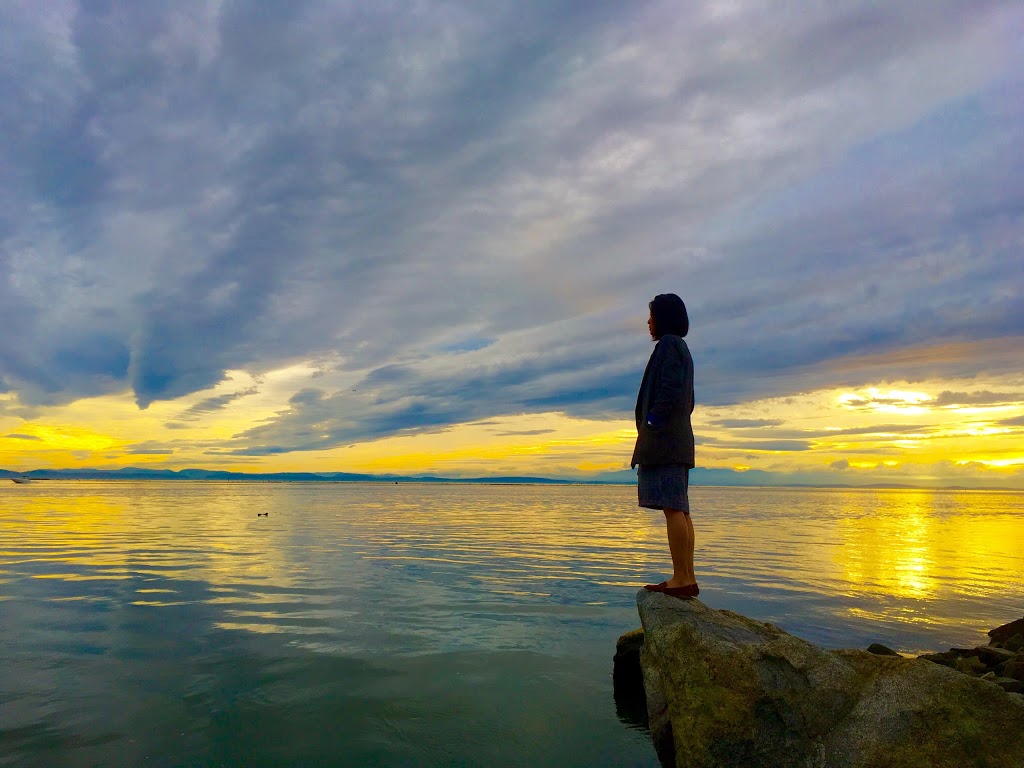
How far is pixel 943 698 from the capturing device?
192 inches

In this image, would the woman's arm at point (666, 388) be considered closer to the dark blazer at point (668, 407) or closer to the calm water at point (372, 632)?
the dark blazer at point (668, 407)

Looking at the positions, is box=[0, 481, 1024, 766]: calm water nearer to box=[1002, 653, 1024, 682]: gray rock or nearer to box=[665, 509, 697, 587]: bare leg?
box=[665, 509, 697, 587]: bare leg

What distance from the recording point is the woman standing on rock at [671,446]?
6.86 meters

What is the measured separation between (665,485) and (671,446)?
46 cm

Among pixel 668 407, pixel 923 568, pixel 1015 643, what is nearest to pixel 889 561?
pixel 923 568

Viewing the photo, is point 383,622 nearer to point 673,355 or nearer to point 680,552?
point 680,552

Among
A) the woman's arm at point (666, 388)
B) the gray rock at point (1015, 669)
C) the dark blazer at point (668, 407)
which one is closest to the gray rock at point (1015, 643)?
the gray rock at point (1015, 669)

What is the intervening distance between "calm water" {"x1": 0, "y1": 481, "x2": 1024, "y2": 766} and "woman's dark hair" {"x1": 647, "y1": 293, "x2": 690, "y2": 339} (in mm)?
4626

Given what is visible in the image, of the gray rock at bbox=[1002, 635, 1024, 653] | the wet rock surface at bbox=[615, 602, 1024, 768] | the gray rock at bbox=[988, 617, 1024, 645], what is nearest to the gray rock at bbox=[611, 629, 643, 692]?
the wet rock surface at bbox=[615, 602, 1024, 768]

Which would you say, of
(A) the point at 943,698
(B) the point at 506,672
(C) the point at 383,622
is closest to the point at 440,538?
(C) the point at 383,622

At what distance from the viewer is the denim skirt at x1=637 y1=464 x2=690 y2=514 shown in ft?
22.6

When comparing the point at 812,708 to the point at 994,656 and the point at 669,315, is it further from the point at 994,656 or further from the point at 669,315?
the point at 994,656

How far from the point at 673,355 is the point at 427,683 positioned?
5.16 m

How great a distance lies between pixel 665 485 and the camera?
695 cm
